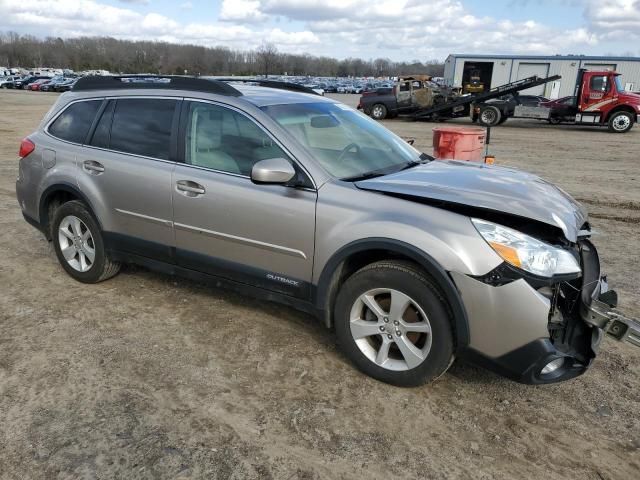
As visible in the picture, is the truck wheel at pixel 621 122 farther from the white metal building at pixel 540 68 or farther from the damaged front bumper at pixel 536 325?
the damaged front bumper at pixel 536 325

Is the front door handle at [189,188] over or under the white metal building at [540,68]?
under

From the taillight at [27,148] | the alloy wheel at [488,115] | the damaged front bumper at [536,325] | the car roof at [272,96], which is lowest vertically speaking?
the damaged front bumper at [536,325]

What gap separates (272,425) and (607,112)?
21.7m

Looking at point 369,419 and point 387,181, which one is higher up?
point 387,181

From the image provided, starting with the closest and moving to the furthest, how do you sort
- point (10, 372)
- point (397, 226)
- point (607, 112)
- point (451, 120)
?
point (397, 226)
point (10, 372)
point (607, 112)
point (451, 120)

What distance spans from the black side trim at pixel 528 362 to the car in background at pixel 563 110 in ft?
69.5

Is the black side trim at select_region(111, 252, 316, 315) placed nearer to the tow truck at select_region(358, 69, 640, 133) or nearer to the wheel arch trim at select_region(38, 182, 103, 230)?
the wheel arch trim at select_region(38, 182, 103, 230)

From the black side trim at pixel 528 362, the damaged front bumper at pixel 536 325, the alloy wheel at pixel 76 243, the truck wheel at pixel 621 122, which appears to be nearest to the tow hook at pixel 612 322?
the damaged front bumper at pixel 536 325

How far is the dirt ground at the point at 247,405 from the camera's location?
8.39 feet

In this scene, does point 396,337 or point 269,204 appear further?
point 269,204

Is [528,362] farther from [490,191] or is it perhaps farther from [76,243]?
[76,243]

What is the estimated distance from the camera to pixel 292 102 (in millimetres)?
3875

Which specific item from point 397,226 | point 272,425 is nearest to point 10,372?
point 272,425

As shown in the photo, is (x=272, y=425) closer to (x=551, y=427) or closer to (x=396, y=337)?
(x=396, y=337)
